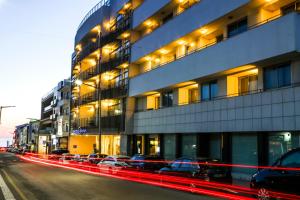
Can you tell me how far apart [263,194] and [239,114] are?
13465 mm

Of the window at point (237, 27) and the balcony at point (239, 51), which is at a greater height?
the window at point (237, 27)

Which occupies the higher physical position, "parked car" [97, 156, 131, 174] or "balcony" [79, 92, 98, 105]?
"balcony" [79, 92, 98, 105]

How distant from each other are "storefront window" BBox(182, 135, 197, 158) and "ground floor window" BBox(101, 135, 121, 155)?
1558cm

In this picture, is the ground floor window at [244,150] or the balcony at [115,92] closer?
the ground floor window at [244,150]

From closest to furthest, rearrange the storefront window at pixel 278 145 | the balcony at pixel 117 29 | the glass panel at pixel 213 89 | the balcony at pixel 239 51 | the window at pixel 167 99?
the balcony at pixel 239 51, the storefront window at pixel 278 145, the glass panel at pixel 213 89, the window at pixel 167 99, the balcony at pixel 117 29

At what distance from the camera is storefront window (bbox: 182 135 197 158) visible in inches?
1293

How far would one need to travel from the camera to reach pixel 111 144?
5316cm

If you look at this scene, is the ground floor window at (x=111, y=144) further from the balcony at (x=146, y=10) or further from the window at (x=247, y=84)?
the window at (x=247, y=84)

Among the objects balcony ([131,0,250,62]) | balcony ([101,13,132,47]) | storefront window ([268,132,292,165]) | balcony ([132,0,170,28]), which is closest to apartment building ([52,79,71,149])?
balcony ([101,13,132,47])

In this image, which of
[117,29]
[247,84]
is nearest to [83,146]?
[117,29]

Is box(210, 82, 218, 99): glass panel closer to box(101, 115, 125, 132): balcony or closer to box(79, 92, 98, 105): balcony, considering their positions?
box(101, 115, 125, 132): balcony

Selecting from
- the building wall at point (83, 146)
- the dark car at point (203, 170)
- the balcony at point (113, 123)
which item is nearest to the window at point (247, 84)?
the dark car at point (203, 170)

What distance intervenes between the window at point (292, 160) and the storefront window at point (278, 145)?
10648 millimetres

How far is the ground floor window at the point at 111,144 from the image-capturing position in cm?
5044
